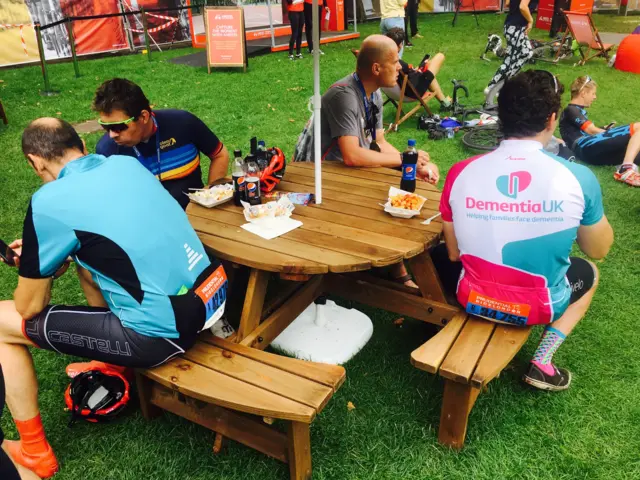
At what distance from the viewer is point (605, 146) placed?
504 centimetres

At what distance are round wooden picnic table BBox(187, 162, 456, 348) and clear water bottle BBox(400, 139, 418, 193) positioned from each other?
0.10 meters

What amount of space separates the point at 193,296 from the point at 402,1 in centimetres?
756

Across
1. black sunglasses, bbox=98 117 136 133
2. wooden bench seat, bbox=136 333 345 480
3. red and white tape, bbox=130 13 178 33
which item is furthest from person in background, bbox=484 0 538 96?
red and white tape, bbox=130 13 178 33

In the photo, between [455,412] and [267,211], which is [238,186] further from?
[455,412]

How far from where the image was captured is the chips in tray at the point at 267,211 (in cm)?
273

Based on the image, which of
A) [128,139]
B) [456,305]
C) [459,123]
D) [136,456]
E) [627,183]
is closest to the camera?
[136,456]

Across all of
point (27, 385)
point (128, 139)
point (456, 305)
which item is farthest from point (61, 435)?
point (456, 305)

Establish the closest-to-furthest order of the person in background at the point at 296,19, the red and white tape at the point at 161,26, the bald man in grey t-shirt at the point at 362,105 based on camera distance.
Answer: the bald man in grey t-shirt at the point at 362,105 < the person in background at the point at 296,19 < the red and white tape at the point at 161,26

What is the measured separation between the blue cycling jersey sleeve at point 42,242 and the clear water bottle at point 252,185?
3.40 feet

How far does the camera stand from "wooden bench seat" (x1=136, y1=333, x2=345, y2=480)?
198cm

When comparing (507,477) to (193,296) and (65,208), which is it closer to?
(193,296)

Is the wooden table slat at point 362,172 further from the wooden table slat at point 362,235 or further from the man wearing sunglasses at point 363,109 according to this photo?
the wooden table slat at point 362,235

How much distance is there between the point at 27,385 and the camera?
228 cm

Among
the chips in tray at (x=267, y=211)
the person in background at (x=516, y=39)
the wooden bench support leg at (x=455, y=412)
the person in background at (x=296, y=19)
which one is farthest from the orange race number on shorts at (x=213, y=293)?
the person in background at (x=296, y=19)
